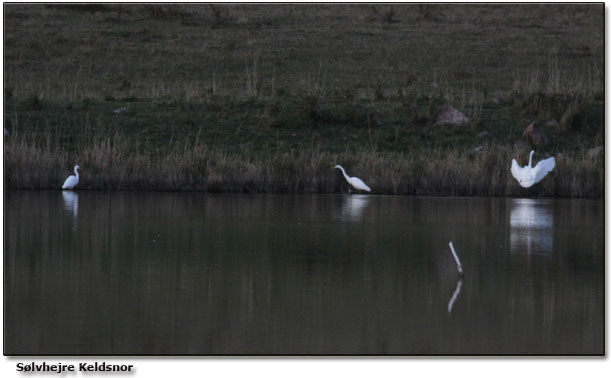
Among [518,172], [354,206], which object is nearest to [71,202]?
[354,206]

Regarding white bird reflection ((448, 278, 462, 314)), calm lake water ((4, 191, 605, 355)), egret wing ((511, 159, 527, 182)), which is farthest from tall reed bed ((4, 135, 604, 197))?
white bird reflection ((448, 278, 462, 314))

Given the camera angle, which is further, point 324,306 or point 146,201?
point 146,201

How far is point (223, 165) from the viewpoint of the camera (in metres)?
19.2

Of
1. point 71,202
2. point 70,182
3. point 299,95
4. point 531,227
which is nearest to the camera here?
point 531,227

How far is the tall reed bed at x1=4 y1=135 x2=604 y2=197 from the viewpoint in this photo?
18.6 metres

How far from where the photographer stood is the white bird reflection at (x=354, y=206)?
14766mm

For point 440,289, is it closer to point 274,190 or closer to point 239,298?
Result: point 239,298

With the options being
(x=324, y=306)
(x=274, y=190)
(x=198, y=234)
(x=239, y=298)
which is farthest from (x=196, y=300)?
(x=274, y=190)

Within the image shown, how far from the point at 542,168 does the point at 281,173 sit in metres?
4.07

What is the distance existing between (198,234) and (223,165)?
23.2 feet

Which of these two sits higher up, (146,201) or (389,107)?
(389,107)

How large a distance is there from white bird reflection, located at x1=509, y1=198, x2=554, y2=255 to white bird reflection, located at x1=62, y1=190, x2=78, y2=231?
4.65 meters

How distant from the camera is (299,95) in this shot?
2520cm

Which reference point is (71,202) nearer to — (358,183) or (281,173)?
(281,173)
